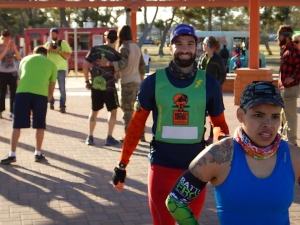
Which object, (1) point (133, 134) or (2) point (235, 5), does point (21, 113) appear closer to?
(1) point (133, 134)

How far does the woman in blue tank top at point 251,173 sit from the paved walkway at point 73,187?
2.79 meters

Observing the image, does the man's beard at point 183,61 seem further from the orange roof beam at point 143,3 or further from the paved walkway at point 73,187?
the orange roof beam at point 143,3

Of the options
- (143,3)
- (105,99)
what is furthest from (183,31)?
(143,3)

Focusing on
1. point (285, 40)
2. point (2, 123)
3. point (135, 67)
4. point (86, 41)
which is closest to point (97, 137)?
point (135, 67)

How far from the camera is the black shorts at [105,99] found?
9.02 metres

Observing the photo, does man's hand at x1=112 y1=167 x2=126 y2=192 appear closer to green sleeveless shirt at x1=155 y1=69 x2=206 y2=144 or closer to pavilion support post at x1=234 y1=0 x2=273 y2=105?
green sleeveless shirt at x1=155 y1=69 x2=206 y2=144

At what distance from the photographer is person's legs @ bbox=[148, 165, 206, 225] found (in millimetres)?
3783

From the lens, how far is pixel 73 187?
670cm

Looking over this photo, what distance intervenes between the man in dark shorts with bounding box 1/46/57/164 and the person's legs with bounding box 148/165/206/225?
4.18 m

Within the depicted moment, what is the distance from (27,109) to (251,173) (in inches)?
215

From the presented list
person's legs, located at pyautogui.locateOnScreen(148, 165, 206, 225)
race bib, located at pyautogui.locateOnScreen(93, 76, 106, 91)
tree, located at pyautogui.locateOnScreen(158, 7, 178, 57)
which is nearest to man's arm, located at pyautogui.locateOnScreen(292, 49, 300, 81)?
race bib, located at pyautogui.locateOnScreen(93, 76, 106, 91)

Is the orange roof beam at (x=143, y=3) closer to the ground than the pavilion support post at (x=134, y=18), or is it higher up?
higher up

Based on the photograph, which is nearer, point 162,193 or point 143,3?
point 162,193

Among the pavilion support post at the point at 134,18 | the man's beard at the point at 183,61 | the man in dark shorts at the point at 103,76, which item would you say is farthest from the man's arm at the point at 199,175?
the pavilion support post at the point at 134,18
